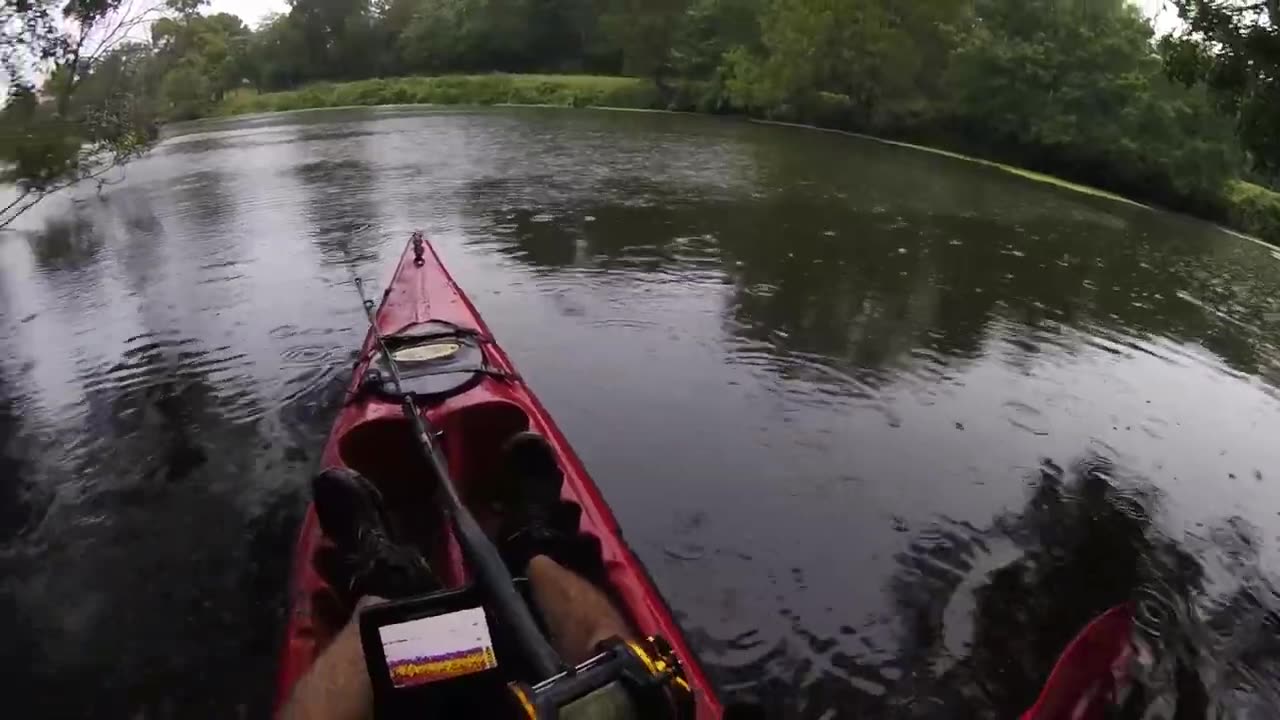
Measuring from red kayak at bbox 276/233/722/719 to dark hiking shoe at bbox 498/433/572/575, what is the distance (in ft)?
0.42

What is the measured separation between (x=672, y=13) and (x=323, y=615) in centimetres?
4309

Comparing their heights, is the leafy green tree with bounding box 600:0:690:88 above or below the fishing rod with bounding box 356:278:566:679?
above

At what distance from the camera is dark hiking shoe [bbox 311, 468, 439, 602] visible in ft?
11.5

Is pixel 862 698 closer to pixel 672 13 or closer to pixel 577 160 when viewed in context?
pixel 577 160

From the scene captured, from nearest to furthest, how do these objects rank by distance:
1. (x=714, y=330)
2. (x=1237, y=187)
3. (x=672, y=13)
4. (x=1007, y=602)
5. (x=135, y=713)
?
(x=135, y=713)
(x=1007, y=602)
(x=714, y=330)
(x=1237, y=187)
(x=672, y=13)

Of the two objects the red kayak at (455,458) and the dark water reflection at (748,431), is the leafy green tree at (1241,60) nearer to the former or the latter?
the dark water reflection at (748,431)

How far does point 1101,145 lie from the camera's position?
75.3 ft

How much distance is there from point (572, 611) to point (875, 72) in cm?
2908

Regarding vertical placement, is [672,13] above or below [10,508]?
above

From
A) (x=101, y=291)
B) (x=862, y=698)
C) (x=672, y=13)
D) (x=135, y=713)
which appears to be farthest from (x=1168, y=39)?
(x=672, y=13)

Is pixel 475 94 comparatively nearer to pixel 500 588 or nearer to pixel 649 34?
pixel 649 34

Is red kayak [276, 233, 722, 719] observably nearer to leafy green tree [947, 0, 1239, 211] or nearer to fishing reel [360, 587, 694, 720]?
fishing reel [360, 587, 694, 720]

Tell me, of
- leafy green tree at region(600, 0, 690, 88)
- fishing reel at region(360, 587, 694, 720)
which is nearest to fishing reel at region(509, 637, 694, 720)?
fishing reel at region(360, 587, 694, 720)

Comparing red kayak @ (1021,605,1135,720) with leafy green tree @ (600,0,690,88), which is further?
leafy green tree @ (600,0,690,88)
